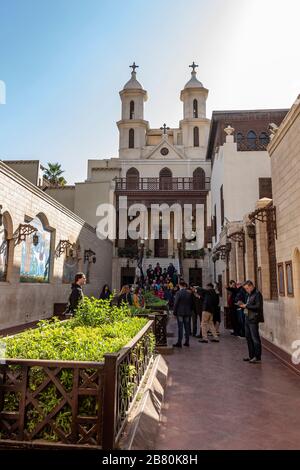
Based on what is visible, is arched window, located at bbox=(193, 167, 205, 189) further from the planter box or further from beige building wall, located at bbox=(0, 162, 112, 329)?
the planter box

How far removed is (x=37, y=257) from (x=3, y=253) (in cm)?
216

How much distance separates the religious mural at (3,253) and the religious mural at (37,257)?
83 cm

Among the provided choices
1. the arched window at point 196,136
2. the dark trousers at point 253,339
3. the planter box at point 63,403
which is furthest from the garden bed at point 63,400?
the arched window at point 196,136

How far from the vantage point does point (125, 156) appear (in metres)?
35.0

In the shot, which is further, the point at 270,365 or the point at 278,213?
the point at 278,213

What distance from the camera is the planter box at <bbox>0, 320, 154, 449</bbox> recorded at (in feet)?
9.27

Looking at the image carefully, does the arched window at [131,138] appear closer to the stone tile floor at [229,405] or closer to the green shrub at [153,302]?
the green shrub at [153,302]

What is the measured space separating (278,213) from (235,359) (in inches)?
142

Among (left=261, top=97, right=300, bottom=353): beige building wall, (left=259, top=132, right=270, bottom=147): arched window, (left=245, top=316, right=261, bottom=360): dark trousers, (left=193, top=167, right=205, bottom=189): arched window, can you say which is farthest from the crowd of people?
(left=193, top=167, right=205, bottom=189): arched window

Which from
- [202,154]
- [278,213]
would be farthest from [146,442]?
[202,154]

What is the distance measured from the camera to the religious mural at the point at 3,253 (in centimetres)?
919

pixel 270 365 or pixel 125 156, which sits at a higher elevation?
pixel 125 156

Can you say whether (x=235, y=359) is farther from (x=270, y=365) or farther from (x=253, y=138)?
(x=253, y=138)

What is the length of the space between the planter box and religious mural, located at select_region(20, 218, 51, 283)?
25.3ft
